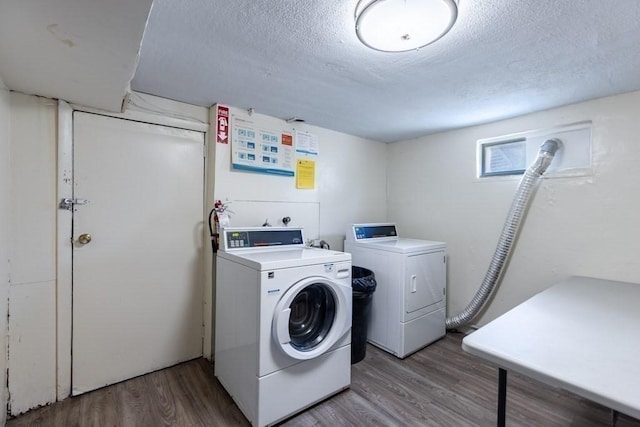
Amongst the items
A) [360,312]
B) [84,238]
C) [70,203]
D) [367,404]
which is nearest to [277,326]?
[367,404]

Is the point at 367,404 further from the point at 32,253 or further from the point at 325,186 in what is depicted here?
the point at 32,253

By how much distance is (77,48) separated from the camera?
3.77ft

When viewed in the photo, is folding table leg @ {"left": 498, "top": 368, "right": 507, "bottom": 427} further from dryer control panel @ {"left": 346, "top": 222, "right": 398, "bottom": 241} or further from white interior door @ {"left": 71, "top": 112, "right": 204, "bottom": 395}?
white interior door @ {"left": 71, "top": 112, "right": 204, "bottom": 395}

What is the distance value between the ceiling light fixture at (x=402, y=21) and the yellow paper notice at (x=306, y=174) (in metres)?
1.53

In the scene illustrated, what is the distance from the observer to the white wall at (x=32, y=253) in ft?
5.39

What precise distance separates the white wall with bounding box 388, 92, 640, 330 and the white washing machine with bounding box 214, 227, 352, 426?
1536 millimetres

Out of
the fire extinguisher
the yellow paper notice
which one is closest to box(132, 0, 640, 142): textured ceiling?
the yellow paper notice

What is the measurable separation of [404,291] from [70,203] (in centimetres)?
244

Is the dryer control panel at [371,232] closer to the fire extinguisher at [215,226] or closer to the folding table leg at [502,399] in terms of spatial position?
the fire extinguisher at [215,226]

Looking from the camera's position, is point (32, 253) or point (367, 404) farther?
point (367, 404)

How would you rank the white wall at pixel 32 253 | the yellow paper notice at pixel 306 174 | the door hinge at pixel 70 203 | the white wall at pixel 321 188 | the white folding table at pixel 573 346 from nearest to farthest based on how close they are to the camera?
1. the white folding table at pixel 573 346
2. the white wall at pixel 32 253
3. the door hinge at pixel 70 203
4. the white wall at pixel 321 188
5. the yellow paper notice at pixel 306 174

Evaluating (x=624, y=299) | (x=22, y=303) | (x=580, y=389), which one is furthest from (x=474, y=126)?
(x=22, y=303)

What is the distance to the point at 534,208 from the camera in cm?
236

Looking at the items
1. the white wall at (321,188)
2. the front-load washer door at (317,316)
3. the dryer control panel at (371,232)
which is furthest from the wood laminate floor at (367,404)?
the dryer control panel at (371,232)
